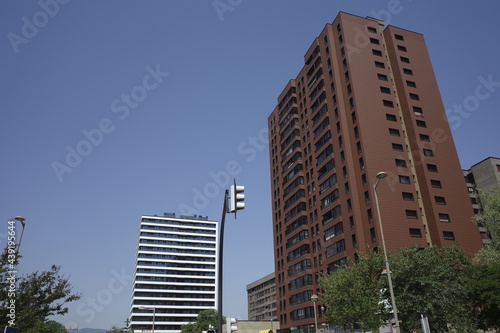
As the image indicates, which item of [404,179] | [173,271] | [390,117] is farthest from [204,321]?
[390,117]

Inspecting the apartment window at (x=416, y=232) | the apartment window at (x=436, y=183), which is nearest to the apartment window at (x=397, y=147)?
the apartment window at (x=436, y=183)

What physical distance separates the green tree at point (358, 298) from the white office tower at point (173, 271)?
106 meters

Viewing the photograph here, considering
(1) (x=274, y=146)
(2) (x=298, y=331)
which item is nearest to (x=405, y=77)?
(1) (x=274, y=146)

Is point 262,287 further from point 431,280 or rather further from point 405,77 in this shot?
point 431,280

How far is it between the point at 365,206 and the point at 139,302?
10130 cm

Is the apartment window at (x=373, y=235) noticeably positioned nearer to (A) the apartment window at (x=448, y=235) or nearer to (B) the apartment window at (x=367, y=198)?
(B) the apartment window at (x=367, y=198)

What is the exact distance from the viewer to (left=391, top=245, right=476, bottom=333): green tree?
3238 centimetres

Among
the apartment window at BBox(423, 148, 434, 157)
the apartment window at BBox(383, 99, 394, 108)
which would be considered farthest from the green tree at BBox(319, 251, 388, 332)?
the apartment window at BBox(383, 99, 394, 108)

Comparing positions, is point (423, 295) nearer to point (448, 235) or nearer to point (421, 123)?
point (448, 235)

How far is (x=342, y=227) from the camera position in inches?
2334

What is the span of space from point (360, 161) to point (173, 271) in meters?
99.2

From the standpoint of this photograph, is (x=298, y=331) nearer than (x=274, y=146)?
Yes

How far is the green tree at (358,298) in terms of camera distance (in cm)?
3303

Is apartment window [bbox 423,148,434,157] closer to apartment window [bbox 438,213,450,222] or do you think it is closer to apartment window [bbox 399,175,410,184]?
apartment window [bbox 399,175,410,184]
